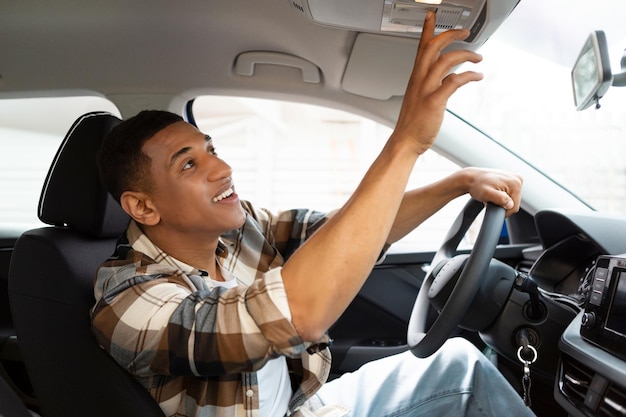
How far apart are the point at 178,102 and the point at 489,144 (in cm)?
107

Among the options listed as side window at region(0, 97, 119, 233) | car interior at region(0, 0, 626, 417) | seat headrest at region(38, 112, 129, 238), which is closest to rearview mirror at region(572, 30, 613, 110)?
car interior at region(0, 0, 626, 417)

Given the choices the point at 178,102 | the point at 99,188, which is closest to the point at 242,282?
the point at 99,188

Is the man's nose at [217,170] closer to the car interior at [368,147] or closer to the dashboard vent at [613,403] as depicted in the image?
the car interior at [368,147]

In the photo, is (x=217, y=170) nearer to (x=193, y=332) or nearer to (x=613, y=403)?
(x=193, y=332)

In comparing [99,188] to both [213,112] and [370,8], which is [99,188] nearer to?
[370,8]

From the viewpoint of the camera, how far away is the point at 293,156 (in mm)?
4215

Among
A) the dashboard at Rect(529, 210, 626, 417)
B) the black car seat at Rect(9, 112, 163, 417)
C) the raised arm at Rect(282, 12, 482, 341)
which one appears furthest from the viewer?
the black car seat at Rect(9, 112, 163, 417)

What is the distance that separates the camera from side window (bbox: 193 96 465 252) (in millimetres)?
2686

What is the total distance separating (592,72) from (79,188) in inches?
44.0

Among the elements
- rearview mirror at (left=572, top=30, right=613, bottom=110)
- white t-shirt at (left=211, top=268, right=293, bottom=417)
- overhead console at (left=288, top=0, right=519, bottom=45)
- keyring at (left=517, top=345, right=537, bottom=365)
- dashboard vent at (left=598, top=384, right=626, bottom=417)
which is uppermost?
→ overhead console at (left=288, top=0, right=519, bottom=45)

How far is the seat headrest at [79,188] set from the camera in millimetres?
1405

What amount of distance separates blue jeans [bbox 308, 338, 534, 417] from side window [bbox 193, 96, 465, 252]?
33.6 inches

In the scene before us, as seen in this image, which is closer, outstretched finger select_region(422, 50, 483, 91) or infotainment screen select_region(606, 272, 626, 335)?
outstretched finger select_region(422, 50, 483, 91)

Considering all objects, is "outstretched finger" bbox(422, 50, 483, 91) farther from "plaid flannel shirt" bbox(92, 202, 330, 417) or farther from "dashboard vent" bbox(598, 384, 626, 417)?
"dashboard vent" bbox(598, 384, 626, 417)
